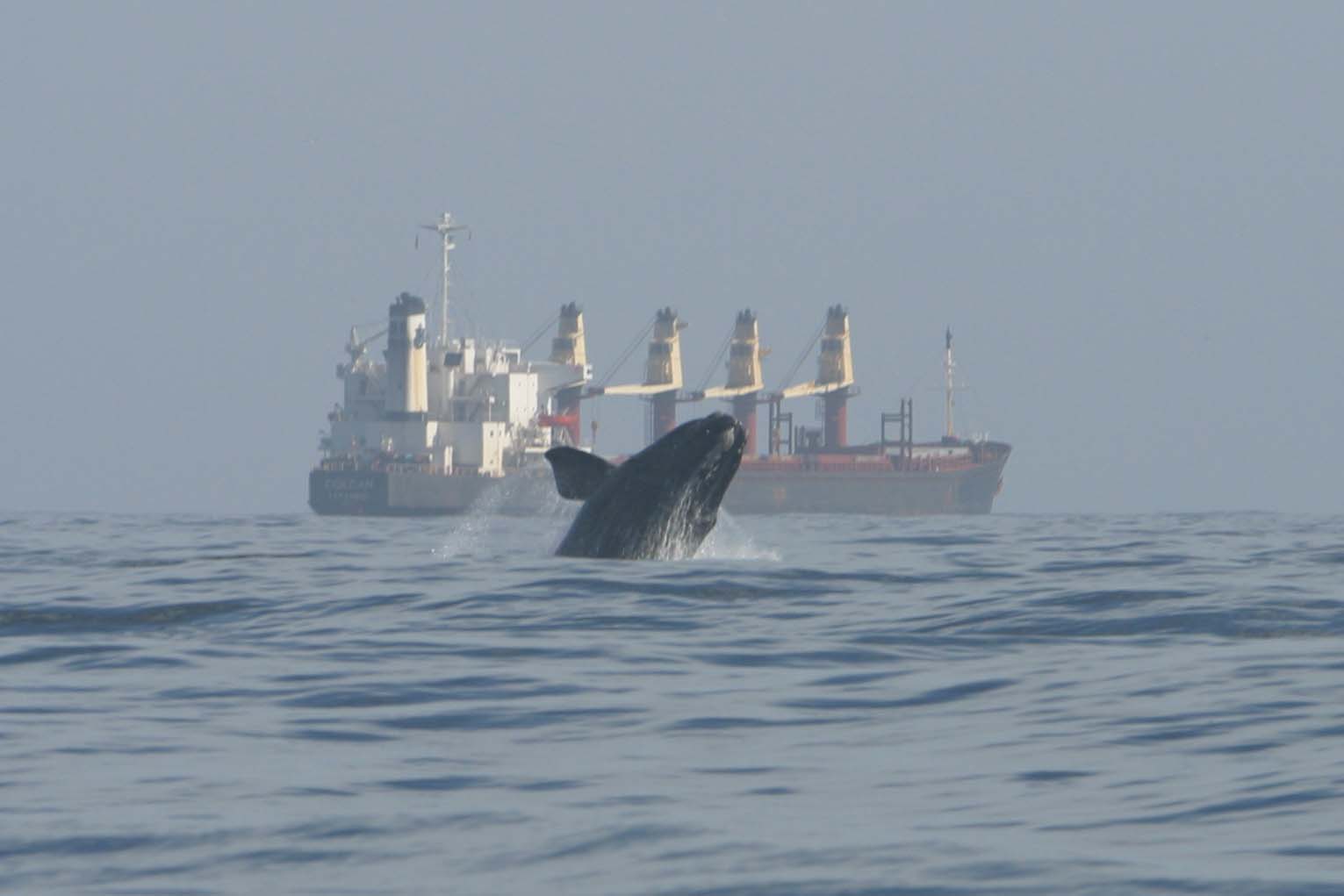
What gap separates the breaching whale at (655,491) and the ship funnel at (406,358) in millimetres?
91164

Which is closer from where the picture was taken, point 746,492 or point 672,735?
point 672,735

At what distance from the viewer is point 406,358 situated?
11162cm

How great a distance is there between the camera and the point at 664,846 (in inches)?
330

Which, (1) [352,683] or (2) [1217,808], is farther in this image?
(1) [352,683]

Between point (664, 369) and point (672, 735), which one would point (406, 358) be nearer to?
point (664, 369)

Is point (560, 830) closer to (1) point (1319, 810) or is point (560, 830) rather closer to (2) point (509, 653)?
(1) point (1319, 810)

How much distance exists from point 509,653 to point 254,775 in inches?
181

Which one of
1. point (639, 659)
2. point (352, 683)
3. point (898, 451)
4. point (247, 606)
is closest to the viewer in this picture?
point (352, 683)

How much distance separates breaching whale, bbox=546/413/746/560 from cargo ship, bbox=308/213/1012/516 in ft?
300

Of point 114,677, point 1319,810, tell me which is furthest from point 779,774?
point 114,677

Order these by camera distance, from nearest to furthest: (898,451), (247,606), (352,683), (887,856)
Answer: (887,856), (352,683), (247,606), (898,451)

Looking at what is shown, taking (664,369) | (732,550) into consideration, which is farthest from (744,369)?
(732,550)

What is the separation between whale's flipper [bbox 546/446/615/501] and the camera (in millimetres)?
17906

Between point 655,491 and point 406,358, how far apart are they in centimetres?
9425
